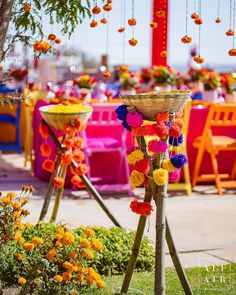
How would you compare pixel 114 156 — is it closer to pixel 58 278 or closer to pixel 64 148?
pixel 64 148

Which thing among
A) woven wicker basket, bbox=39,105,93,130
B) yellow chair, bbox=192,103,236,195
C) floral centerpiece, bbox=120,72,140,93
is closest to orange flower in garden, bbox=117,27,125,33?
woven wicker basket, bbox=39,105,93,130

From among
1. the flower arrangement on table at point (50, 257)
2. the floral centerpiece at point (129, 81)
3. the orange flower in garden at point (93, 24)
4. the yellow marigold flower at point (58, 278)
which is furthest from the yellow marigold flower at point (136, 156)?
the floral centerpiece at point (129, 81)

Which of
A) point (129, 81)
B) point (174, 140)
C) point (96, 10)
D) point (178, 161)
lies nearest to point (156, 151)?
point (178, 161)

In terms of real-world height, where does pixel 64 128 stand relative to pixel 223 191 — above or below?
above

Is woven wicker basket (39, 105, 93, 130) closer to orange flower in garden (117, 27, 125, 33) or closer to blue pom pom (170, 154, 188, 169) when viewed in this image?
orange flower in garden (117, 27, 125, 33)

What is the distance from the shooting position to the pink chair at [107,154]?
7.61 m

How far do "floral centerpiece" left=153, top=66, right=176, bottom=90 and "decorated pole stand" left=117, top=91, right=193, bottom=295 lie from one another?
5.89 metres

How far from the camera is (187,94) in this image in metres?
3.65

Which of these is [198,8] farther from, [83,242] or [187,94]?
[83,242]

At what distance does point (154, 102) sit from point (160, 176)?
1.26ft

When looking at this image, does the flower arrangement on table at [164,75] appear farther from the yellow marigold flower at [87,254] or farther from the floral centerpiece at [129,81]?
the yellow marigold flower at [87,254]

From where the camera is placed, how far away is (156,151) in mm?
3492

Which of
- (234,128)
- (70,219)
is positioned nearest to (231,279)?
(70,219)

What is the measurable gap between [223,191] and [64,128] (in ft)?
11.7
